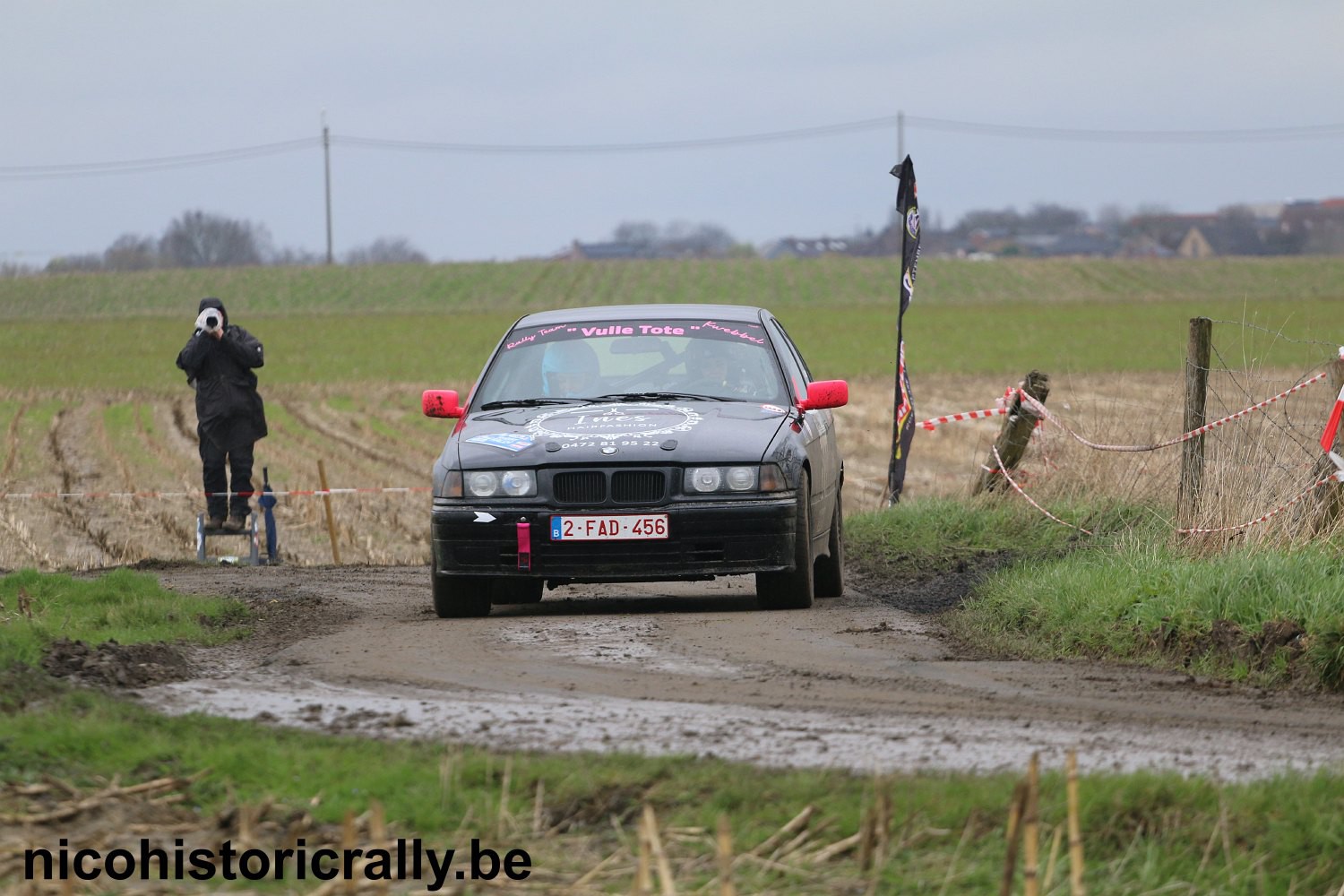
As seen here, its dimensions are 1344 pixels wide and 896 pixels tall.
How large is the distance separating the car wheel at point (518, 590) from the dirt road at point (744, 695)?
74 centimetres

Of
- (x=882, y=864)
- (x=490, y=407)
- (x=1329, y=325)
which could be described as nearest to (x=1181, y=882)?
(x=882, y=864)

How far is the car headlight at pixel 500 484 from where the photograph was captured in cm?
895

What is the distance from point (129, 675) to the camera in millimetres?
6746

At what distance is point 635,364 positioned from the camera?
1014 centimetres

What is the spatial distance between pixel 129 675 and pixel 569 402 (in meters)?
3.59

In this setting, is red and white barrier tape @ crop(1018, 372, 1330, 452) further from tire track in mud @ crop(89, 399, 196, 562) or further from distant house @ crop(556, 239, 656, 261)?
distant house @ crop(556, 239, 656, 261)

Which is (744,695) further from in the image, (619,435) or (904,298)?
(904,298)

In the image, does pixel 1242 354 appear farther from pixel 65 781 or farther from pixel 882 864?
pixel 65 781

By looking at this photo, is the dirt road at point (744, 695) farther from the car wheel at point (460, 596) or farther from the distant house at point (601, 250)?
the distant house at point (601, 250)

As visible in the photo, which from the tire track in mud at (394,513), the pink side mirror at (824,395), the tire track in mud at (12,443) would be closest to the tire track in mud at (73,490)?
the tire track in mud at (12,443)

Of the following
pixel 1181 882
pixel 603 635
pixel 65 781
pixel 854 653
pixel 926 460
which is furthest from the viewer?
pixel 926 460

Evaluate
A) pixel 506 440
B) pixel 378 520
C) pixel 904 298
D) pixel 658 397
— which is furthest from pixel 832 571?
pixel 378 520

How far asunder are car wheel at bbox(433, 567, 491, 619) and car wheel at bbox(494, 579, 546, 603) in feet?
2.23

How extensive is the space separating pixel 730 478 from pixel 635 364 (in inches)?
57.0
